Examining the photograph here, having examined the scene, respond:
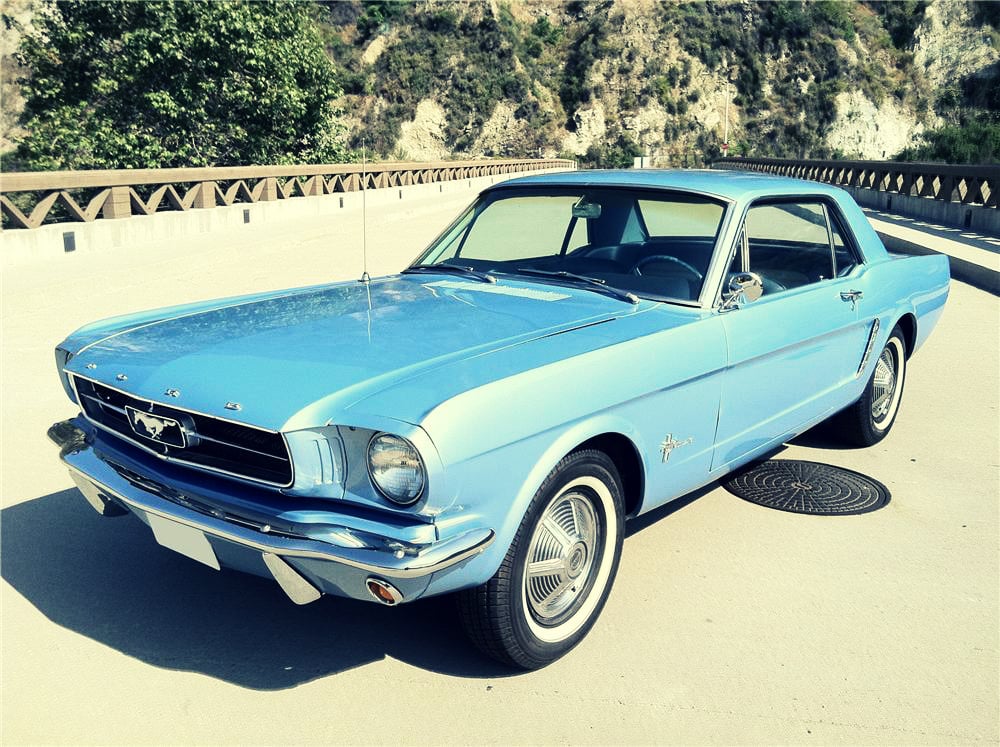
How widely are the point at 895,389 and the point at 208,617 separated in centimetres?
411

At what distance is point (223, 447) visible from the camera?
2787 mm

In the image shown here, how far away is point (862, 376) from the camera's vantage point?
486 centimetres

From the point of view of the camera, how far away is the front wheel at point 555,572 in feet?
9.16

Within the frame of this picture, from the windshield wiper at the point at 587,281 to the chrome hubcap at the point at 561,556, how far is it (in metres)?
0.97

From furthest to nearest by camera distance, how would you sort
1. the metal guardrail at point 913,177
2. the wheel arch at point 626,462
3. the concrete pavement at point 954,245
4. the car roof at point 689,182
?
the metal guardrail at point 913,177 → the concrete pavement at point 954,245 → the car roof at point 689,182 → the wheel arch at point 626,462

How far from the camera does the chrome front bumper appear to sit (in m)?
2.47

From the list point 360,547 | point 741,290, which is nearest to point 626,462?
point 741,290

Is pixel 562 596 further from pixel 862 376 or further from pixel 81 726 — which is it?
pixel 862 376

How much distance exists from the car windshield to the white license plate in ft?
6.15

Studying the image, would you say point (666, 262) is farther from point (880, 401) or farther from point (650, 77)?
point (650, 77)

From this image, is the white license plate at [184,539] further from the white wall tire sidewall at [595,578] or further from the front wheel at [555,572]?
the white wall tire sidewall at [595,578]

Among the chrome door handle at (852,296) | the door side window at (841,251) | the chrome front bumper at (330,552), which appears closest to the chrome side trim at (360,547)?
the chrome front bumper at (330,552)

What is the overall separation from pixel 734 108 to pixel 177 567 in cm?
9671

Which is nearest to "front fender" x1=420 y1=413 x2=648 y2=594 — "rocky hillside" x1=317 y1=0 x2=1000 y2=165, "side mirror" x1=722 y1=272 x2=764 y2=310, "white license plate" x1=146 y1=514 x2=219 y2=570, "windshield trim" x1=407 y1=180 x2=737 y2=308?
"white license plate" x1=146 y1=514 x2=219 y2=570
